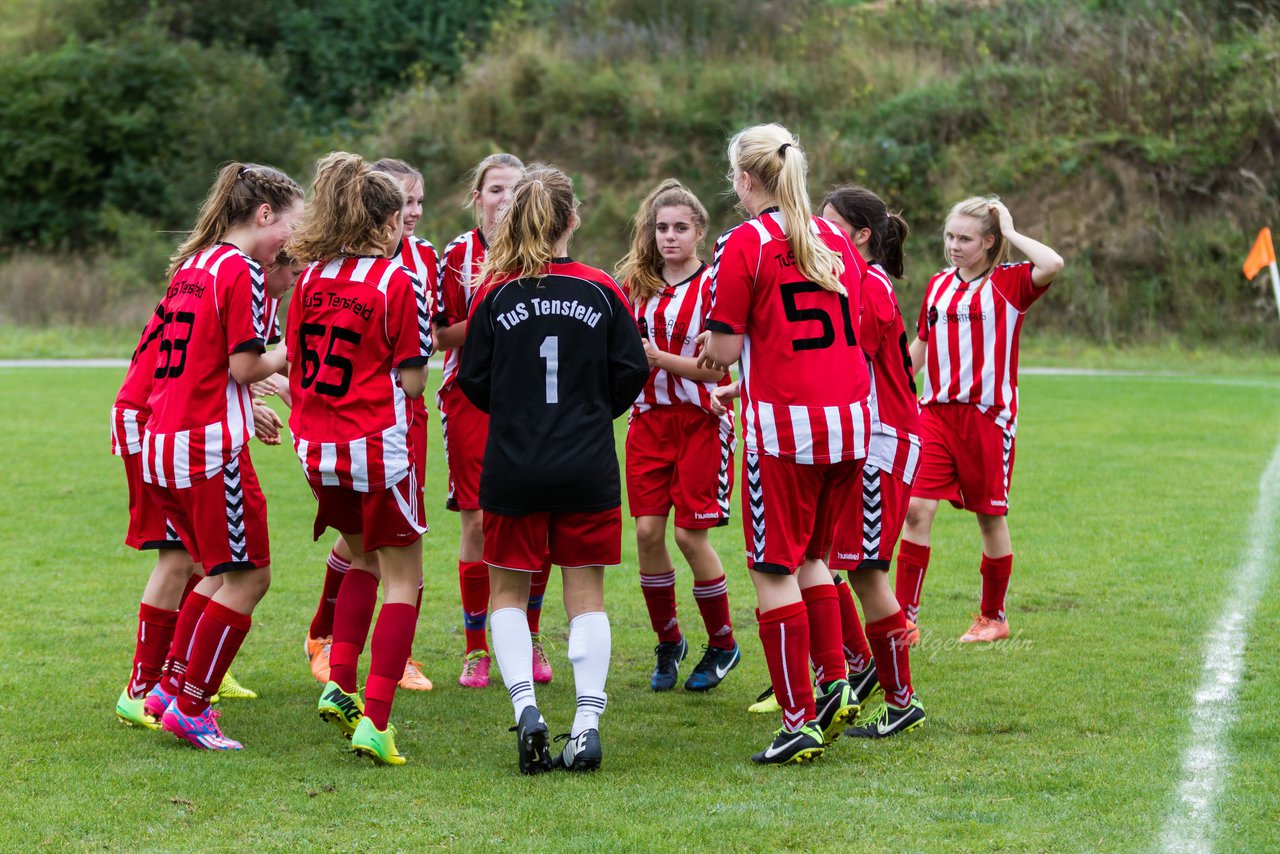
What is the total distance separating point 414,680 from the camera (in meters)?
5.83

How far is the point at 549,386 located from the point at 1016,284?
2.68 m

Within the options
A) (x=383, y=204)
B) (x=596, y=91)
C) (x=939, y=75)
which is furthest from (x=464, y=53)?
(x=383, y=204)

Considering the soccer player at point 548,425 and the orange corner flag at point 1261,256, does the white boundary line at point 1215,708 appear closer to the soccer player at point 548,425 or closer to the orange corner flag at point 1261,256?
the soccer player at point 548,425

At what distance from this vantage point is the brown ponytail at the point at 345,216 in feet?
15.2

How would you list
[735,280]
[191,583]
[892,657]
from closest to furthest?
[735,280]
[892,657]
[191,583]

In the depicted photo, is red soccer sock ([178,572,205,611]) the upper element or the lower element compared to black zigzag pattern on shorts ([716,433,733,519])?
lower

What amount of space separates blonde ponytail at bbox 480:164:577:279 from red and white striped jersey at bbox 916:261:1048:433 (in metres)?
2.31

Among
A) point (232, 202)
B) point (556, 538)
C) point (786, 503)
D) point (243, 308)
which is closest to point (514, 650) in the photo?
point (556, 538)

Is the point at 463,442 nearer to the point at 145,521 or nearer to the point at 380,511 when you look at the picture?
the point at 380,511

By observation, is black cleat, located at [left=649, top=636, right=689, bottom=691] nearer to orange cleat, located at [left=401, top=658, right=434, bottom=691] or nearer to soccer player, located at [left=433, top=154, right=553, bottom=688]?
soccer player, located at [left=433, top=154, right=553, bottom=688]

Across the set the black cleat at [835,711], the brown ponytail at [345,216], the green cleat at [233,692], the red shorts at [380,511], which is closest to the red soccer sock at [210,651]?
the red shorts at [380,511]

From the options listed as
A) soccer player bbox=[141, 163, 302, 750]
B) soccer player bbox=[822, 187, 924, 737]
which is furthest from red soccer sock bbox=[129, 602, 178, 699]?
A: soccer player bbox=[822, 187, 924, 737]

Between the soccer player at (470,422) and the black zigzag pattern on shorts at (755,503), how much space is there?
3.99 ft

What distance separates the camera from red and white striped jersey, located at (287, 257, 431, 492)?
15.1ft
